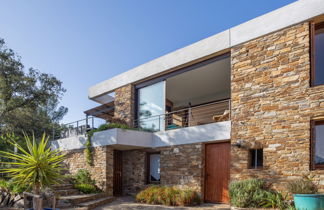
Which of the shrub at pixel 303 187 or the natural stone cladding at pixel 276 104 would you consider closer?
the shrub at pixel 303 187

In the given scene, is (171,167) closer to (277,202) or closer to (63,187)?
(63,187)

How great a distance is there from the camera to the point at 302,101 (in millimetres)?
8164

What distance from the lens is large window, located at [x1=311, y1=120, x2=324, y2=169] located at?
25.3 ft

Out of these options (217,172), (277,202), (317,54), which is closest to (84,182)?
(217,172)

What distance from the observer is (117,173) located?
44.5 ft

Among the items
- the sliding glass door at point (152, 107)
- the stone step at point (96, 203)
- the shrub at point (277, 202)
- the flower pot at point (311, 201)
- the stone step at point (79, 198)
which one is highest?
the sliding glass door at point (152, 107)

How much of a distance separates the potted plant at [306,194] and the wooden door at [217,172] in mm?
2656

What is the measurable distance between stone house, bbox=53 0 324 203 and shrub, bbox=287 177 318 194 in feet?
0.67

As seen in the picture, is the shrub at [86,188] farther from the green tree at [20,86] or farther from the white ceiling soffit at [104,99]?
the white ceiling soffit at [104,99]

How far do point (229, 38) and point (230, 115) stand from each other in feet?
9.31

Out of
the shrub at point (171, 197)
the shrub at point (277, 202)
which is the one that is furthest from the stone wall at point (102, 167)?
the shrub at point (277, 202)

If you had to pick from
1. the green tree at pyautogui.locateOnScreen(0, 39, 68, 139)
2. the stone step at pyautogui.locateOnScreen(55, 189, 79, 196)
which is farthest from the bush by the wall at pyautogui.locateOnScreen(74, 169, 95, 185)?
the green tree at pyautogui.locateOnScreen(0, 39, 68, 139)

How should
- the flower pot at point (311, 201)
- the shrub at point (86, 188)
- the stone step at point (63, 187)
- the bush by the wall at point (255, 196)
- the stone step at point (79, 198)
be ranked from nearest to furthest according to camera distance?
the flower pot at point (311, 201) → the bush by the wall at point (255, 196) → the stone step at point (79, 198) → the stone step at point (63, 187) → the shrub at point (86, 188)

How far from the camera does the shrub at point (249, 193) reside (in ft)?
26.5
